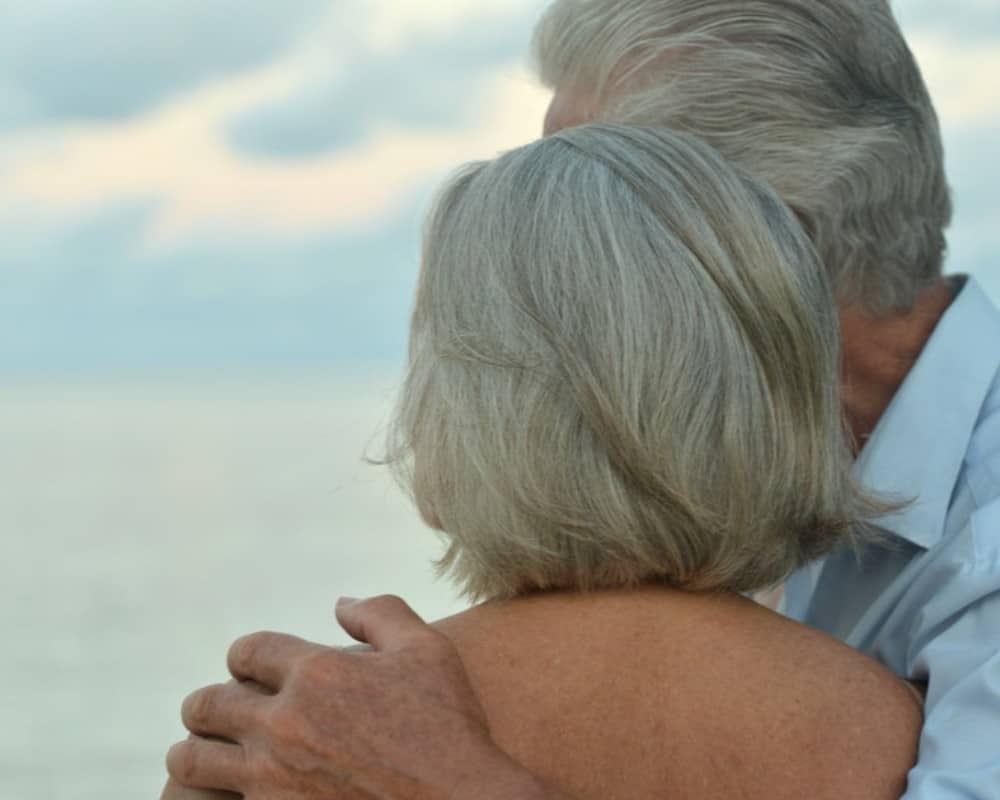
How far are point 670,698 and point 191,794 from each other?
0.64 m

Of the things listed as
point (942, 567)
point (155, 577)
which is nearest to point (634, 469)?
point (942, 567)

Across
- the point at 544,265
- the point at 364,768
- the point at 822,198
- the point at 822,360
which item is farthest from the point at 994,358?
the point at 364,768

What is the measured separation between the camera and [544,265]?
1951 millimetres

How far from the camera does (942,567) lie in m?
2.62

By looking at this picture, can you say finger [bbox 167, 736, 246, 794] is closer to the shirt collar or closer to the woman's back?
the woman's back

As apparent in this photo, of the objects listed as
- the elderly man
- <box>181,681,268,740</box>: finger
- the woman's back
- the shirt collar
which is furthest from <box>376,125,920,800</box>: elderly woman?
the shirt collar

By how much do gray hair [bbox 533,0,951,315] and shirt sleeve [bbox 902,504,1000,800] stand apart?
78 centimetres

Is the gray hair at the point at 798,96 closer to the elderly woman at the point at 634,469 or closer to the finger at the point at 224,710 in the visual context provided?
the elderly woman at the point at 634,469

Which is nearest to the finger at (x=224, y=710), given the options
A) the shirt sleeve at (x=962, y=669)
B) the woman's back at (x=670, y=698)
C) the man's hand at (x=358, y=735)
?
the man's hand at (x=358, y=735)

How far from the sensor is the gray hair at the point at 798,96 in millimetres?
3051

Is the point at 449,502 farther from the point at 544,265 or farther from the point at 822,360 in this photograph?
the point at 822,360

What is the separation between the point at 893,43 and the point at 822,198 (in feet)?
1.35

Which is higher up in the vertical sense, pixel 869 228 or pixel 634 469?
pixel 869 228

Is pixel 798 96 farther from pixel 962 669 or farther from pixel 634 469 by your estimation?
pixel 634 469
